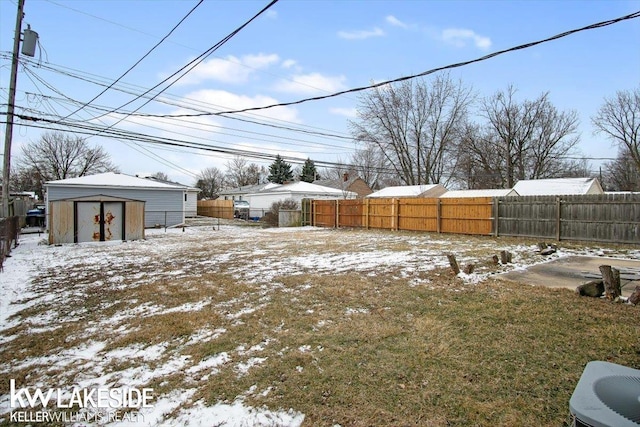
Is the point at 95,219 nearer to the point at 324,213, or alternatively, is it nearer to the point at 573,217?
the point at 324,213

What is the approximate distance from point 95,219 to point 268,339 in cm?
1344

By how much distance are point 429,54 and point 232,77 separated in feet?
26.0

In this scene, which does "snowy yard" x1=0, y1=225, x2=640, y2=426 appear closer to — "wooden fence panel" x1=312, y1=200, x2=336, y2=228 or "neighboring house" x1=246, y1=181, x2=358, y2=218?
"wooden fence panel" x1=312, y1=200, x2=336, y2=228

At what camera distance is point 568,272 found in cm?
721

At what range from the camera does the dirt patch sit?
20.1ft

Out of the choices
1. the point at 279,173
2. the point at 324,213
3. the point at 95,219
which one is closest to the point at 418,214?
the point at 324,213

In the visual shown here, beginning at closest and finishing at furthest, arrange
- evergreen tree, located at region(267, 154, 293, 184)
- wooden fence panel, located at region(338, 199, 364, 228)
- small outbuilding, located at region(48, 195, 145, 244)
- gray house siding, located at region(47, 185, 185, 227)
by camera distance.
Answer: small outbuilding, located at region(48, 195, 145, 244) < wooden fence panel, located at region(338, 199, 364, 228) < gray house siding, located at region(47, 185, 185, 227) < evergreen tree, located at region(267, 154, 293, 184)

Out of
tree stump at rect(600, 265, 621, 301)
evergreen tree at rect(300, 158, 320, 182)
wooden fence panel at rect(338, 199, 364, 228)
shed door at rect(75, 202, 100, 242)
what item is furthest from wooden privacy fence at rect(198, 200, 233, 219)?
tree stump at rect(600, 265, 621, 301)

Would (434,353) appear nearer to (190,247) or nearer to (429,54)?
(429,54)

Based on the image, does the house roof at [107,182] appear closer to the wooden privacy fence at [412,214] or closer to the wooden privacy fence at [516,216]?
the wooden privacy fence at [412,214]

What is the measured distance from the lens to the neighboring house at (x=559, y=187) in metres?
20.1

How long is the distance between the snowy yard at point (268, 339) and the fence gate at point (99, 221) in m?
6.41

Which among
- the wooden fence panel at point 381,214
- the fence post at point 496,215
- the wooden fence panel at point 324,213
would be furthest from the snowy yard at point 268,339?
the wooden fence panel at point 324,213

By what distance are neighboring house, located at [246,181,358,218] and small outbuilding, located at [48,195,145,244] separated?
17177 millimetres
